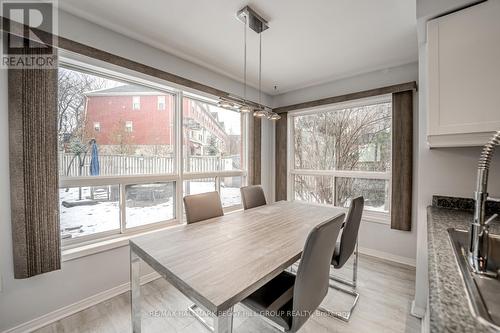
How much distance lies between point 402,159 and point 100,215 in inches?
141

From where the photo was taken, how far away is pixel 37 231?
5.36 feet

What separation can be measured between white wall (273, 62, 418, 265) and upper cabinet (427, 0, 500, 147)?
1.38m

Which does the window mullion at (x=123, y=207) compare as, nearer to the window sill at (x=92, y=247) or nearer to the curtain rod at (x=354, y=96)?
the window sill at (x=92, y=247)

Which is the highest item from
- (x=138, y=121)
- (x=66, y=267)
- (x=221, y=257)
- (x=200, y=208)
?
(x=138, y=121)

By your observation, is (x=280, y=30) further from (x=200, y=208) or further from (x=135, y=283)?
(x=135, y=283)

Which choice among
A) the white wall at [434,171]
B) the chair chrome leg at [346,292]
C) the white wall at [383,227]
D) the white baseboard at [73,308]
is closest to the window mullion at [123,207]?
the white baseboard at [73,308]

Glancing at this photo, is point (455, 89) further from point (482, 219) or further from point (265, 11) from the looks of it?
point (265, 11)

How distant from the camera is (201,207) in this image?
2027 millimetres

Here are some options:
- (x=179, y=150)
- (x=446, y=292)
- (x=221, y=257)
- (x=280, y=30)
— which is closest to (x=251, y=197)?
(x=179, y=150)

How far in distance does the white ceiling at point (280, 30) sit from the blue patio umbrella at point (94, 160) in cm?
116

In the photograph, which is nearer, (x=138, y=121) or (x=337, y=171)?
(x=138, y=121)

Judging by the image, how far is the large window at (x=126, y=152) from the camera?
6.47 ft

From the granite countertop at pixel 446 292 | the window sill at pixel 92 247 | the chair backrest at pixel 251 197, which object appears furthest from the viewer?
the chair backrest at pixel 251 197

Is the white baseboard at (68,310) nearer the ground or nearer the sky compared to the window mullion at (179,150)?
nearer the ground
